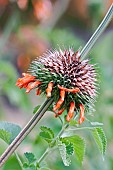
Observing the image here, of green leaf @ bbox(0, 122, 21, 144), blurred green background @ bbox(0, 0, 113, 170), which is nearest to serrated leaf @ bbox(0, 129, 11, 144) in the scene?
green leaf @ bbox(0, 122, 21, 144)

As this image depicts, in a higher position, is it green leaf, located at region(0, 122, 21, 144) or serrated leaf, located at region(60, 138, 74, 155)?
green leaf, located at region(0, 122, 21, 144)

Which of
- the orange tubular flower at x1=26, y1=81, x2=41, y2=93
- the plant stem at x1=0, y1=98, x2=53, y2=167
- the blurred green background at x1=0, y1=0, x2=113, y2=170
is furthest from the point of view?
the blurred green background at x1=0, y1=0, x2=113, y2=170

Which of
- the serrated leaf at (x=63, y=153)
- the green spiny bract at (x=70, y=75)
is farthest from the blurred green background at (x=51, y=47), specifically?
the serrated leaf at (x=63, y=153)

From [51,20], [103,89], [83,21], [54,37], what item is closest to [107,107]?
[103,89]

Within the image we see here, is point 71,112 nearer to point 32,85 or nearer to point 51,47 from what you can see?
point 32,85

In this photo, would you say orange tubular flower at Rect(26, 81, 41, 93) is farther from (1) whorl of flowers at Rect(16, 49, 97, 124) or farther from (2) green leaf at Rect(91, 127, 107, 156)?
(2) green leaf at Rect(91, 127, 107, 156)

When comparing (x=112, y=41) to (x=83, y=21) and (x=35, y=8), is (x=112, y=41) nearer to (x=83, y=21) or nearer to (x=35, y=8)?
(x=35, y=8)

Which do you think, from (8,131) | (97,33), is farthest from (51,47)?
(97,33)
